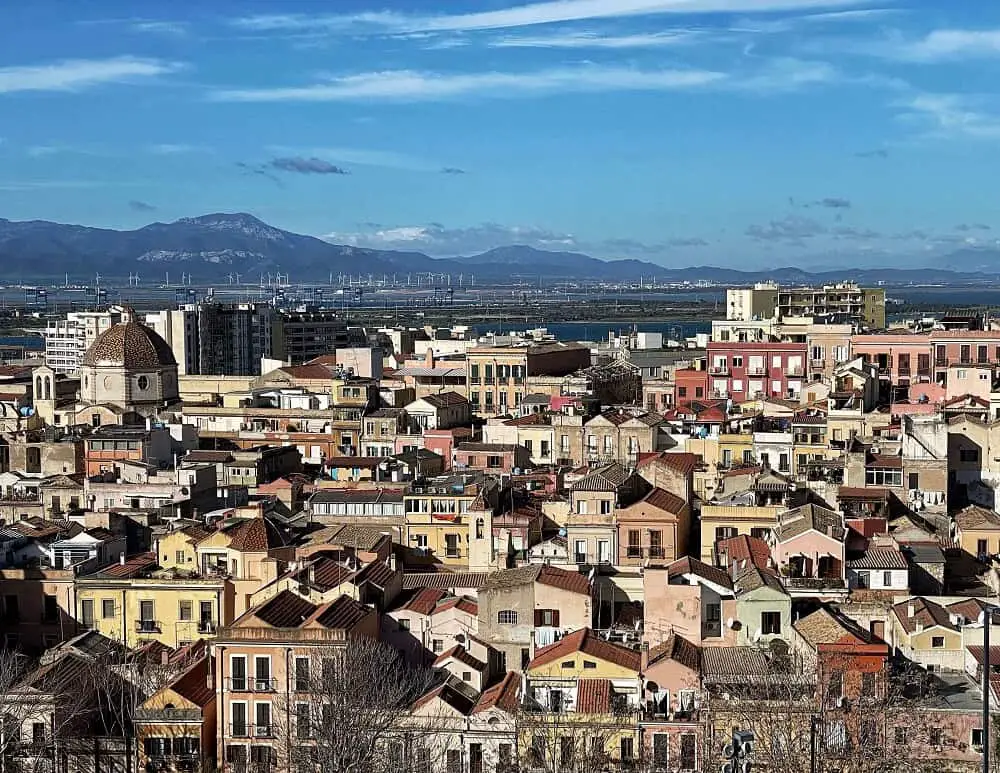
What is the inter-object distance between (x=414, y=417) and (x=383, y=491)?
48.8 feet

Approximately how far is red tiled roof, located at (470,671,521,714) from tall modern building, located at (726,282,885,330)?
5706cm

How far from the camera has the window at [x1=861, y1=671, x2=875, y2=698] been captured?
2297 centimetres

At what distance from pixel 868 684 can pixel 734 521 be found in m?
9.63

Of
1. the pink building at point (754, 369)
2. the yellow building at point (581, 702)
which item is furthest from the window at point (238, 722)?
the pink building at point (754, 369)

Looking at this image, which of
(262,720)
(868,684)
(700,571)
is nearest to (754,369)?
(700,571)

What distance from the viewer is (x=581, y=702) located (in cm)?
2344

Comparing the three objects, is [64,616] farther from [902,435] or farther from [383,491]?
[902,435]

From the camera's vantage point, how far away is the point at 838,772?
69.1ft

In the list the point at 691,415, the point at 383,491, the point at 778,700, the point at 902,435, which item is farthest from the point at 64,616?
the point at 691,415

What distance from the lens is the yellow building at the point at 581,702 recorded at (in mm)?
22469

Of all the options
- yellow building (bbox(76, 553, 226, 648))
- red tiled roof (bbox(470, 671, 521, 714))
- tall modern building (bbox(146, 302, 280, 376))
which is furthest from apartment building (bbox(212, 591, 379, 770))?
tall modern building (bbox(146, 302, 280, 376))

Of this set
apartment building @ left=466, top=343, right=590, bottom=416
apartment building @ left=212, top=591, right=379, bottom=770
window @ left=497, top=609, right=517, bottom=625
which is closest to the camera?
apartment building @ left=212, top=591, right=379, bottom=770

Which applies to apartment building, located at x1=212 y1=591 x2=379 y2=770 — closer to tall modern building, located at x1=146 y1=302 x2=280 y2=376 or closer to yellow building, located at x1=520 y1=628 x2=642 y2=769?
yellow building, located at x1=520 y1=628 x2=642 y2=769

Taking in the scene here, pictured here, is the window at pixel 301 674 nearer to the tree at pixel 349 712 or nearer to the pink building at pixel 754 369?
the tree at pixel 349 712
